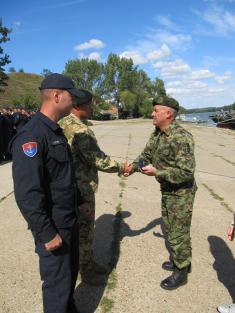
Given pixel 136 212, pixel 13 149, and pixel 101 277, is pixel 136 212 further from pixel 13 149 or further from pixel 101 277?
pixel 13 149

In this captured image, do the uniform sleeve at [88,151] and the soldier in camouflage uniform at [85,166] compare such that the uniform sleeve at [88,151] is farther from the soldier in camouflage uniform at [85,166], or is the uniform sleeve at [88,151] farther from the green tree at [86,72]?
the green tree at [86,72]

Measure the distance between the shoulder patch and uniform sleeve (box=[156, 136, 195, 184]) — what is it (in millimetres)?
1702

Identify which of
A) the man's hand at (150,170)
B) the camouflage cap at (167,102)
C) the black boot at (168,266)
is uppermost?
the camouflage cap at (167,102)

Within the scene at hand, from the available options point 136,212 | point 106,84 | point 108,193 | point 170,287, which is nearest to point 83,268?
point 170,287

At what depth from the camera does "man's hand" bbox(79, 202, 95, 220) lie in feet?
12.9

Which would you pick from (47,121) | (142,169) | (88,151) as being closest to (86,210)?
(88,151)

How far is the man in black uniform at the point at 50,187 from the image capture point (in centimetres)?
269

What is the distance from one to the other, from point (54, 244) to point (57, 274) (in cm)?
32

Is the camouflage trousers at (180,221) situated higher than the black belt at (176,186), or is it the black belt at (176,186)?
the black belt at (176,186)

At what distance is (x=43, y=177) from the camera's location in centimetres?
278

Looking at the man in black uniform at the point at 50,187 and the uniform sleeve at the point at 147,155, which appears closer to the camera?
the man in black uniform at the point at 50,187

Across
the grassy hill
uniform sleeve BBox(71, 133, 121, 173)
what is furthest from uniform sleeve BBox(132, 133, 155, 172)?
the grassy hill

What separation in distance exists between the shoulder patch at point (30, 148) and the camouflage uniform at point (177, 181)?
1.70m

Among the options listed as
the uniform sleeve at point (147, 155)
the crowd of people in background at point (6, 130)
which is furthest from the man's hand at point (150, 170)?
the crowd of people in background at point (6, 130)
